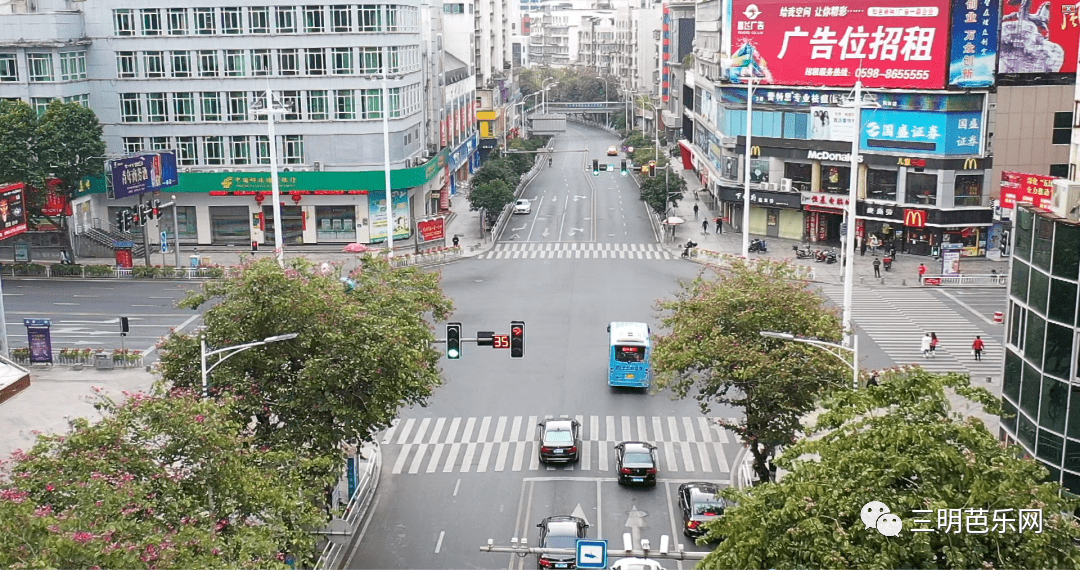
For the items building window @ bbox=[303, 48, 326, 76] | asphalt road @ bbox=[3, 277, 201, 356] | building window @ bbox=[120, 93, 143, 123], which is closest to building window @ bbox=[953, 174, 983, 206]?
building window @ bbox=[303, 48, 326, 76]

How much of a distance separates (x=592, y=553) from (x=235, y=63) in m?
63.7

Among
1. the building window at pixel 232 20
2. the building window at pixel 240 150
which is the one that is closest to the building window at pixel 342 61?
the building window at pixel 232 20

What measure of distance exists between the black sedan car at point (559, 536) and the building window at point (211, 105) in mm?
56473

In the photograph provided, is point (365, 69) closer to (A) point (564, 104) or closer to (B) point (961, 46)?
(B) point (961, 46)

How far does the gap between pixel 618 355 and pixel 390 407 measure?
673 inches

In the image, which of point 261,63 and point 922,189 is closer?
point 922,189

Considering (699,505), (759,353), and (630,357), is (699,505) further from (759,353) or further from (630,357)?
(630,357)

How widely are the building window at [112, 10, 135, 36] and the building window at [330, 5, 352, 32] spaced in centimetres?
1411

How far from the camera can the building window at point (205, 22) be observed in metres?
81.1

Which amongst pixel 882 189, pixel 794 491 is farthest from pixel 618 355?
pixel 882 189

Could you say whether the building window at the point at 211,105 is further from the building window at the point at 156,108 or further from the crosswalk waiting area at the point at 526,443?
the crosswalk waiting area at the point at 526,443

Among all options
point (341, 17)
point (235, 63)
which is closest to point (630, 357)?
point (341, 17)

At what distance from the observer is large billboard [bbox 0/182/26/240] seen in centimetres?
6366

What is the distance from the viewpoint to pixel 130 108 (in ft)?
271
